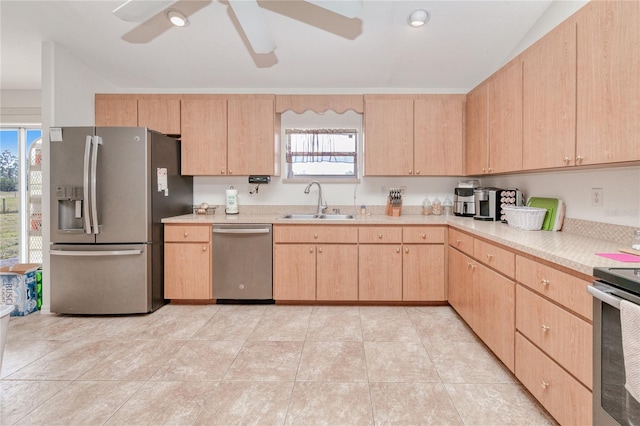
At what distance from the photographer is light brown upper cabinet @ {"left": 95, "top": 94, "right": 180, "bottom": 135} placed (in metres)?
3.53

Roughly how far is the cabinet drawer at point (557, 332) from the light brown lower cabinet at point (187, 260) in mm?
2764

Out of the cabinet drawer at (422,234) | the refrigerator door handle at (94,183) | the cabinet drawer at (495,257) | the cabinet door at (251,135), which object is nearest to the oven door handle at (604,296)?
the cabinet drawer at (495,257)

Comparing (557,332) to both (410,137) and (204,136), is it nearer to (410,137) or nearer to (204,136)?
(410,137)

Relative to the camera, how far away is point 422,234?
3.16 meters

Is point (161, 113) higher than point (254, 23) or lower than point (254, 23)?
lower

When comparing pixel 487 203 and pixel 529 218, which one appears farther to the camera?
pixel 487 203

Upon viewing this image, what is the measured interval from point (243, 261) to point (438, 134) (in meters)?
2.56

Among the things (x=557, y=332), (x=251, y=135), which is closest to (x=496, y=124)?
(x=557, y=332)

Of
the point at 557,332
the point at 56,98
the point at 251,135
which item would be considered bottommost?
the point at 557,332

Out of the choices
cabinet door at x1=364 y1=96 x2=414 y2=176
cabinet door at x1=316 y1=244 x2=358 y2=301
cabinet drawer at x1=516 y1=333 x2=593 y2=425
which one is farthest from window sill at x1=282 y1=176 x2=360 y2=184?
cabinet drawer at x1=516 y1=333 x2=593 y2=425

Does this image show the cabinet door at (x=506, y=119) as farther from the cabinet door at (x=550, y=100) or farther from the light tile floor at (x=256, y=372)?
the light tile floor at (x=256, y=372)

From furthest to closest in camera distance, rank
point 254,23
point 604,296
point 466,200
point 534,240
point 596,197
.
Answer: point 466,200 → point 254,23 → point 596,197 → point 534,240 → point 604,296

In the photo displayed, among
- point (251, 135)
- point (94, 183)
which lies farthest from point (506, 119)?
point (94, 183)

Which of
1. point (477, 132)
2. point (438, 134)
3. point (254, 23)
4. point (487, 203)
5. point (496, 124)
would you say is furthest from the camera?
point (438, 134)
